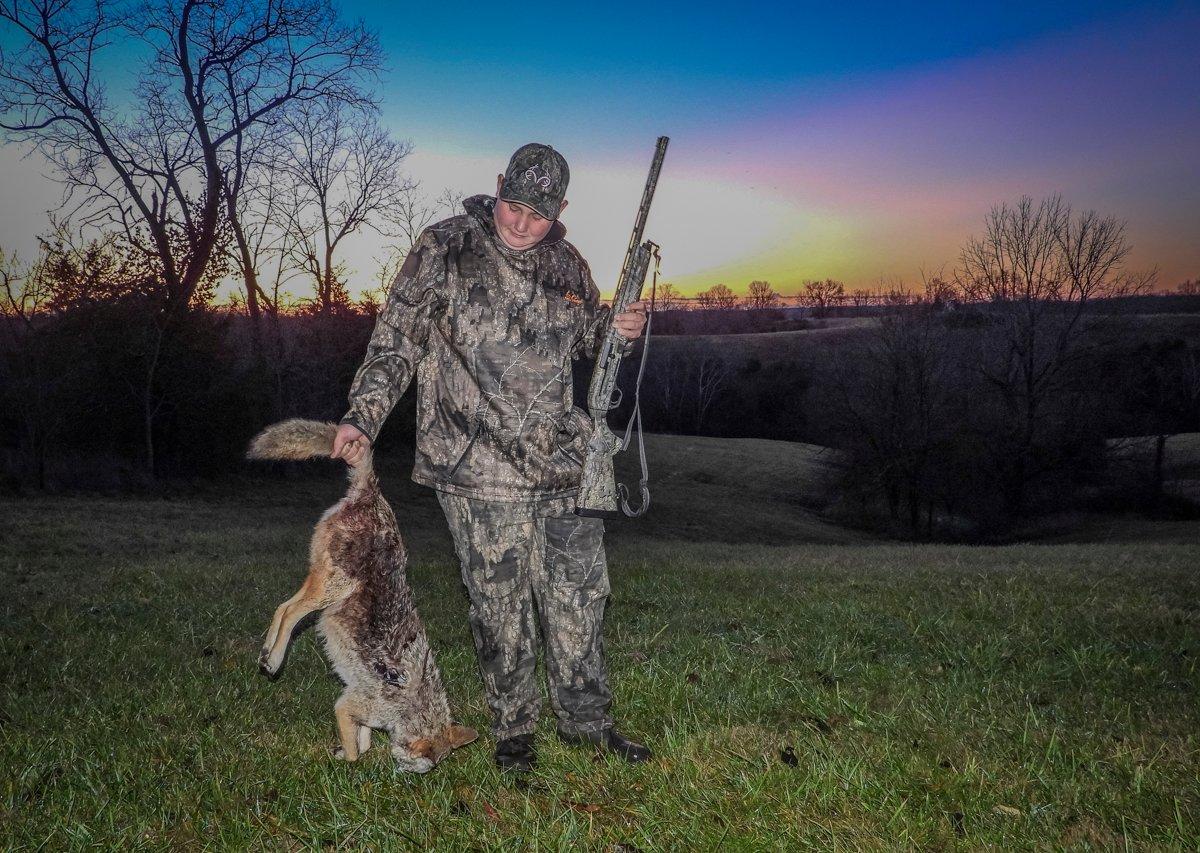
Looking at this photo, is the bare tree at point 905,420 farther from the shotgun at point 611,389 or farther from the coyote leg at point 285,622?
the coyote leg at point 285,622

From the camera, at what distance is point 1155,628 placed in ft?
28.3

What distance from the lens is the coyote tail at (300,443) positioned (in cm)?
416

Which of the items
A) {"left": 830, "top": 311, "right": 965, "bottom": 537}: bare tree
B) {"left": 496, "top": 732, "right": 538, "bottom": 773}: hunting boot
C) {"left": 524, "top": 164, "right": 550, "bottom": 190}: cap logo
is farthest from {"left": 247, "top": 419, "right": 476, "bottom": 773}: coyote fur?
{"left": 830, "top": 311, "right": 965, "bottom": 537}: bare tree

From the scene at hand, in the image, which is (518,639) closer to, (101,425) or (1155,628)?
(1155,628)

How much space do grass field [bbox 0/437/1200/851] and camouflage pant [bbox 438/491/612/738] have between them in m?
0.32

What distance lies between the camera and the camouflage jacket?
4.76 metres

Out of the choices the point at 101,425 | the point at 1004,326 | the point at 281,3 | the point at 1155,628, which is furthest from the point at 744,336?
the point at 1155,628

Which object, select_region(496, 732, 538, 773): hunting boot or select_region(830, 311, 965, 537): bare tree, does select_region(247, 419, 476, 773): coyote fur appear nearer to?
select_region(496, 732, 538, 773): hunting boot

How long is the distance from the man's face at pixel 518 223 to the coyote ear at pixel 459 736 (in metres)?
2.89

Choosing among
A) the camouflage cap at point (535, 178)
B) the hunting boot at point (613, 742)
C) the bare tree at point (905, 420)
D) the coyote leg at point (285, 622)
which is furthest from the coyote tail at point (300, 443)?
the bare tree at point (905, 420)

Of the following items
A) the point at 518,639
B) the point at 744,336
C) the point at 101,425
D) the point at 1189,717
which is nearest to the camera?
the point at 518,639

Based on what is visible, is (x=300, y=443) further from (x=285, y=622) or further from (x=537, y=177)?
(x=537, y=177)

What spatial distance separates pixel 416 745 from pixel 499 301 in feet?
8.55

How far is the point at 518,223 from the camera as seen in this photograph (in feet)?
15.7
